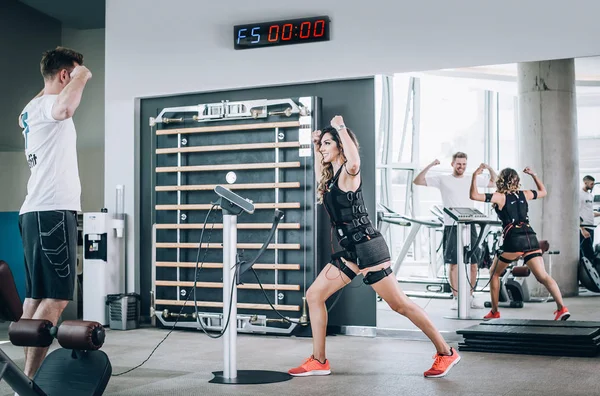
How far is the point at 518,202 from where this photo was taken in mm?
5777

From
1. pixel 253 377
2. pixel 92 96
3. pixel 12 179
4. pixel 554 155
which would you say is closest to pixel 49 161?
pixel 253 377

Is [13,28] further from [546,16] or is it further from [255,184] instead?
[546,16]

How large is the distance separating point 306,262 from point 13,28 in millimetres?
4678

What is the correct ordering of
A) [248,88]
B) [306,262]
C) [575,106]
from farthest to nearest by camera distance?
[248,88] < [306,262] < [575,106]

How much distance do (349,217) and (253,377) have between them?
1.16m

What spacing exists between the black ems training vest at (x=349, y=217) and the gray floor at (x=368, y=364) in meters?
0.87

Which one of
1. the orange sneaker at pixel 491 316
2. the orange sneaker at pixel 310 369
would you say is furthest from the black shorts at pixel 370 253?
the orange sneaker at pixel 491 316

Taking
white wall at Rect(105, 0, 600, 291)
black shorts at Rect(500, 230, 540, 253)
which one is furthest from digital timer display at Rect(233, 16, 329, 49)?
black shorts at Rect(500, 230, 540, 253)

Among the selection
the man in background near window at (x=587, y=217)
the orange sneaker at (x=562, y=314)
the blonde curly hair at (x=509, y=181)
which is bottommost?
the orange sneaker at (x=562, y=314)

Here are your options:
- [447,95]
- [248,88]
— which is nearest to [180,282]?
[248,88]

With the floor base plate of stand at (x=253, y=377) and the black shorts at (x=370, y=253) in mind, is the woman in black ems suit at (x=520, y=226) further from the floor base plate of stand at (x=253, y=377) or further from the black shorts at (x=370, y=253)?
the floor base plate of stand at (x=253, y=377)

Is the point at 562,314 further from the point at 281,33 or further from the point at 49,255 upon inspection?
the point at 49,255

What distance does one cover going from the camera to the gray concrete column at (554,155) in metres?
5.70

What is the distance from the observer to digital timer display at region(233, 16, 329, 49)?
6.64 meters
